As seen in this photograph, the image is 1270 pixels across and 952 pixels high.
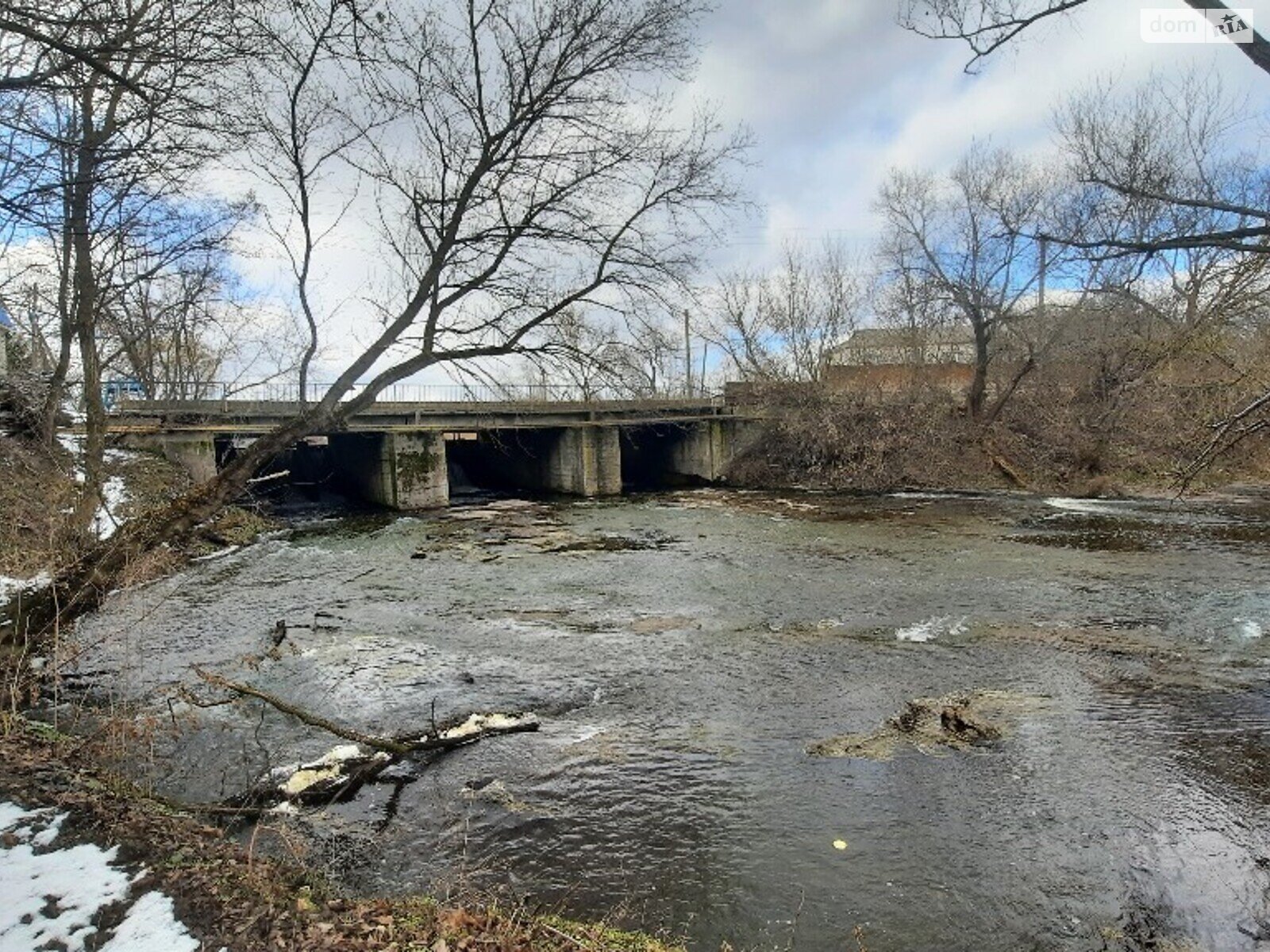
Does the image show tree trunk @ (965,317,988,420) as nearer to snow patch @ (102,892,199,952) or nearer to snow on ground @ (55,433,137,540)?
snow on ground @ (55,433,137,540)

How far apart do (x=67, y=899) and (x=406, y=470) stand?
24278 mm

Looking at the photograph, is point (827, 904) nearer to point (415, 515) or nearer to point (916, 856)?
point (916, 856)

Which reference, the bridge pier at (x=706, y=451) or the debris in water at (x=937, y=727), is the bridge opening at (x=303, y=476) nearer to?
the bridge pier at (x=706, y=451)

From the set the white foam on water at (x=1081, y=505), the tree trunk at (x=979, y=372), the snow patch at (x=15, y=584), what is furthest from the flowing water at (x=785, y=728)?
the tree trunk at (x=979, y=372)

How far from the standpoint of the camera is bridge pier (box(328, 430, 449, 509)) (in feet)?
89.1

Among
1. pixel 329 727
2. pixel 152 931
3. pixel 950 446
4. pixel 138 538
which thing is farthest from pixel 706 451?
pixel 152 931

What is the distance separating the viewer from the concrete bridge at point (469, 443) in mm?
23625

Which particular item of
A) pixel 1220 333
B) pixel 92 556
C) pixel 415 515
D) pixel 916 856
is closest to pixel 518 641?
pixel 92 556

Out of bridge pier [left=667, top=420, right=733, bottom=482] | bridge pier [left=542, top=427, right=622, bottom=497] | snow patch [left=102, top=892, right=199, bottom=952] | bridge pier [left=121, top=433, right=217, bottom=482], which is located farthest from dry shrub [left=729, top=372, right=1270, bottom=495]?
snow patch [left=102, top=892, right=199, bottom=952]

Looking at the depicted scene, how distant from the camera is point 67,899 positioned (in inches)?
147

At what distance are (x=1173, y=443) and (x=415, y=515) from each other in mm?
23493

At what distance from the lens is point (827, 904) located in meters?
4.71

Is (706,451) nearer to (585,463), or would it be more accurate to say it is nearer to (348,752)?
(585,463)

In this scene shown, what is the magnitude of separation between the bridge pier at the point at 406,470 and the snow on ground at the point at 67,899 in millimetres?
23277
